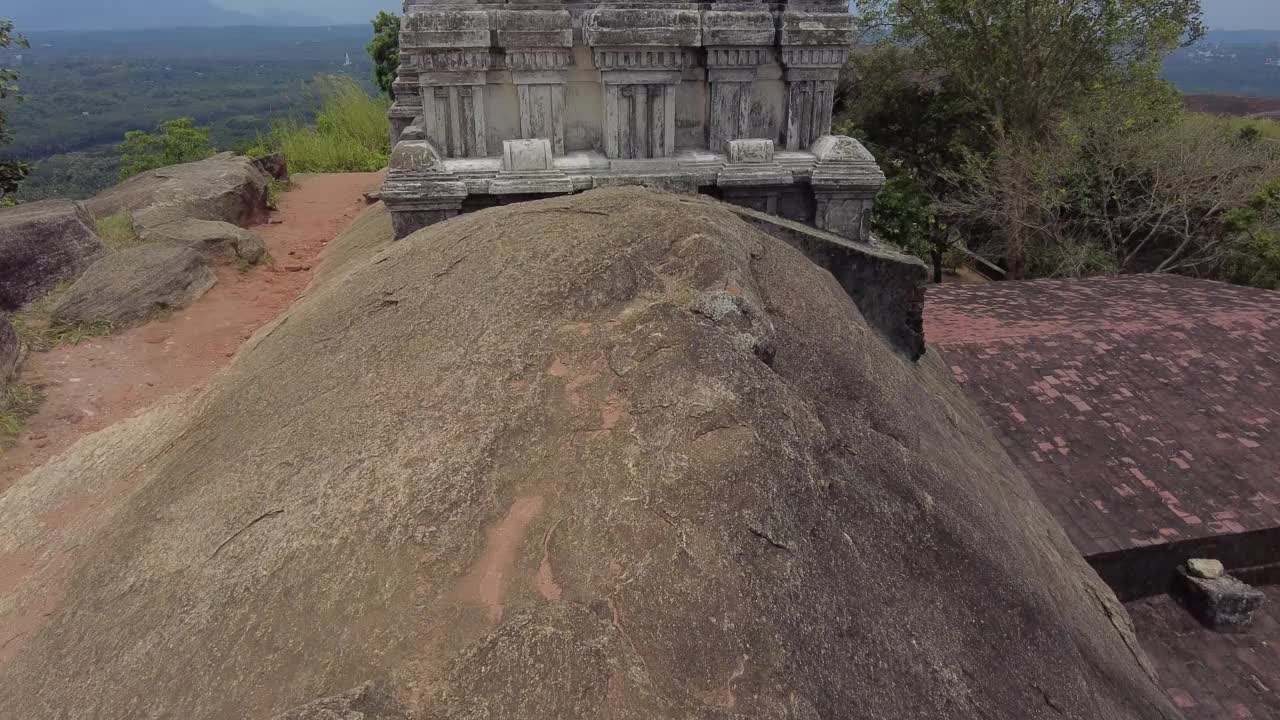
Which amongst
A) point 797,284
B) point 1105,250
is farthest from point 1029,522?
point 1105,250

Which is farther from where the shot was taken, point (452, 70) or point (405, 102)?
point (405, 102)

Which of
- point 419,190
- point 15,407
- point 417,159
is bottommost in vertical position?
point 15,407

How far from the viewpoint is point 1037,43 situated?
70.6 ft

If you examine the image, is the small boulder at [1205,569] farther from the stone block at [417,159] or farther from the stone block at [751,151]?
the stone block at [417,159]

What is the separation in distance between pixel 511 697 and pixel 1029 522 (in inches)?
155

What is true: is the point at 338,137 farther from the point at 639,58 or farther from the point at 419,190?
the point at 639,58

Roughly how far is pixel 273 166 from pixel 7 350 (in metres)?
10.4

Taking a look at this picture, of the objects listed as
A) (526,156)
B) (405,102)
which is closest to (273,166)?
(405,102)

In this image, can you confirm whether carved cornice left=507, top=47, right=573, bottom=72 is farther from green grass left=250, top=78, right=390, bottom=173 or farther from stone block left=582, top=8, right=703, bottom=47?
green grass left=250, top=78, right=390, bottom=173

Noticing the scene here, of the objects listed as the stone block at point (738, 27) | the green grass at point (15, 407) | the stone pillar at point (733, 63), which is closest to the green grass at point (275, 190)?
the green grass at point (15, 407)

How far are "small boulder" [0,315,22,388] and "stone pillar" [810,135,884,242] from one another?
7.69 meters

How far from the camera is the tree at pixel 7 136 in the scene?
47.1 feet

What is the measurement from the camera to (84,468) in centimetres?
554

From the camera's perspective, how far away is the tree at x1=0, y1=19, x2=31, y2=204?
1436cm
